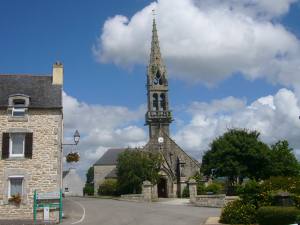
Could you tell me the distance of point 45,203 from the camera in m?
24.4

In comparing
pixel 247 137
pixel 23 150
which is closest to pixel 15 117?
pixel 23 150

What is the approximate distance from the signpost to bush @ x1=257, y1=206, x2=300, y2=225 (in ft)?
36.9

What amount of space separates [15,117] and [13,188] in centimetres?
419

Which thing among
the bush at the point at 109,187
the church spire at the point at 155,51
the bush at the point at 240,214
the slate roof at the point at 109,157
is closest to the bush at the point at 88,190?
the slate roof at the point at 109,157

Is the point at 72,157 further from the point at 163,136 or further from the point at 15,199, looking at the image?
the point at 163,136

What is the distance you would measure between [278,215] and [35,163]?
14736 mm

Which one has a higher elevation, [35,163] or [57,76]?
[57,76]

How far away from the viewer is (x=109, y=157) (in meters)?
73.8

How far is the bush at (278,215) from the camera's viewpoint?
53.1 ft

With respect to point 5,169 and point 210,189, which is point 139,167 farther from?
point 5,169

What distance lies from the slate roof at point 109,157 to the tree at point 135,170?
1898 cm

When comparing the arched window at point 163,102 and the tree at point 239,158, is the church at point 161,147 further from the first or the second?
the tree at point 239,158

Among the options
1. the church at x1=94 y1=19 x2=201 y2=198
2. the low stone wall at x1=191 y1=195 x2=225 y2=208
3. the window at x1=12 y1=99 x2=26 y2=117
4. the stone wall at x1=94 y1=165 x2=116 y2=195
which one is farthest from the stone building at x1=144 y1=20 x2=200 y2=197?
the window at x1=12 y1=99 x2=26 y2=117

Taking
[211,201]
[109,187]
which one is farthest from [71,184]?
[211,201]
